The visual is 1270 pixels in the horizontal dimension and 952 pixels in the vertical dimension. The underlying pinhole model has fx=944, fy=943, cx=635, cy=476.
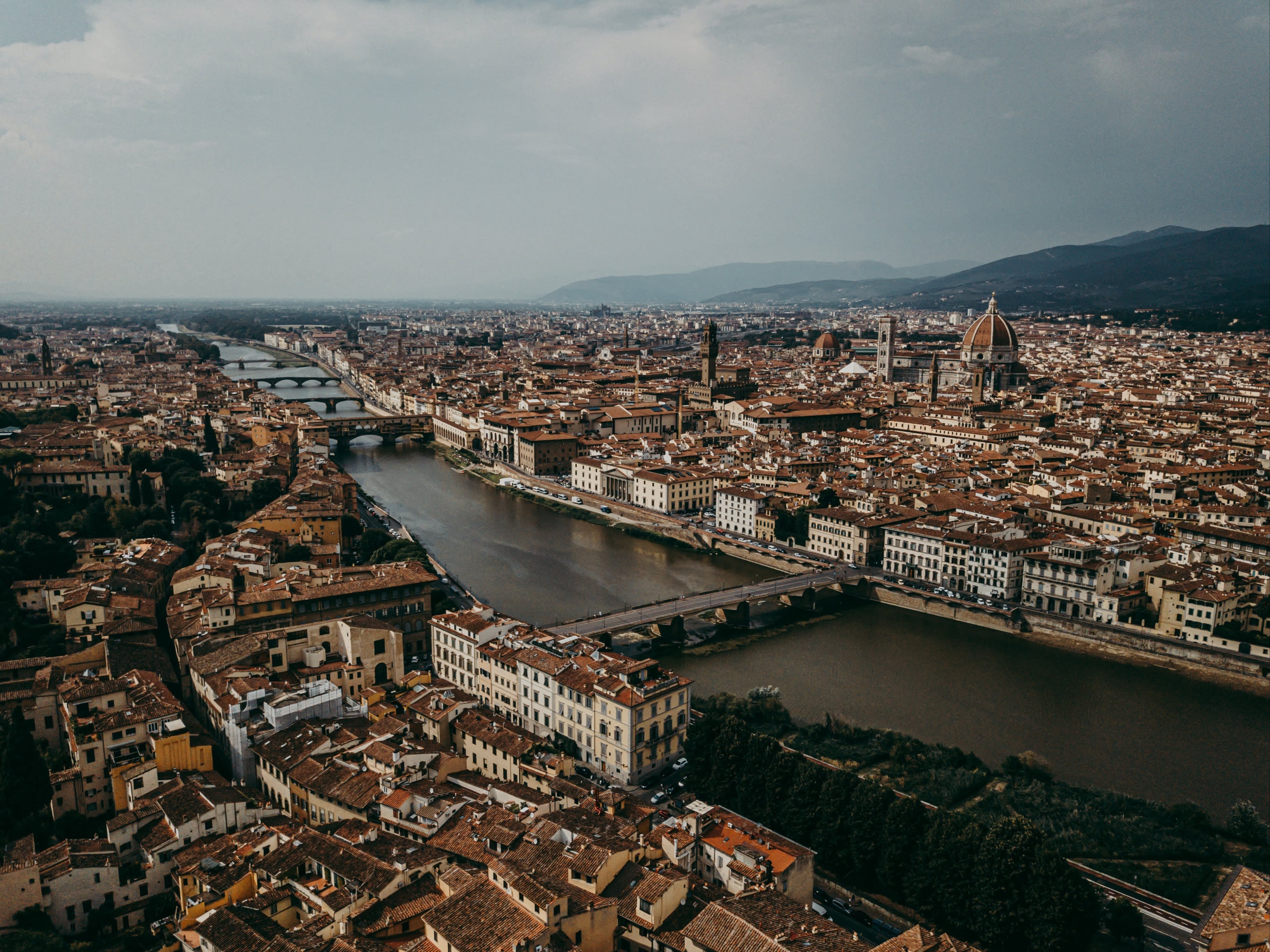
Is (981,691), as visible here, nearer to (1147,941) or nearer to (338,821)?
(1147,941)

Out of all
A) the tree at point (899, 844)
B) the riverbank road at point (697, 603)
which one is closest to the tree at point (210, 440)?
the riverbank road at point (697, 603)

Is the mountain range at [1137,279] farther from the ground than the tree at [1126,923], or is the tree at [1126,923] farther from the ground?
the mountain range at [1137,279]

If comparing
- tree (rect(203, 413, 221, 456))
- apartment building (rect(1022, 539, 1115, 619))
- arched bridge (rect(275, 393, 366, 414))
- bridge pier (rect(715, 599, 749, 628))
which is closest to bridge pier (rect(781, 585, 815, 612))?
bridge pier (rect(715, 599, 749, 628))

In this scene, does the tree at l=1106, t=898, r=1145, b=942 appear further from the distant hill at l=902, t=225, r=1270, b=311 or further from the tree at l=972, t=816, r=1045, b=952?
the distant hill at l=902, t=225, r=1270, b=311

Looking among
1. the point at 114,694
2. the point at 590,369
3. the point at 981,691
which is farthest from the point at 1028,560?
the point at 590,369

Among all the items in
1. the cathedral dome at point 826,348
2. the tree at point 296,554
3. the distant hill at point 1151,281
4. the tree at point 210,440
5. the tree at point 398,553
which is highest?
the distant hill at point 1151,281

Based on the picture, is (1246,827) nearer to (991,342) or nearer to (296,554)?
(296,554)

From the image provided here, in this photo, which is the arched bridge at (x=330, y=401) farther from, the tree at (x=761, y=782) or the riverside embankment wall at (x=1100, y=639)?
the tree at (x=761, y=782)
